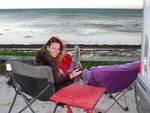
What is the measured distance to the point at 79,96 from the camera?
15.2 ft

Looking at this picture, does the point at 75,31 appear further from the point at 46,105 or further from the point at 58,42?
the point at 58,42

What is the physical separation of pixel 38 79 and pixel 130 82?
4.80 ft

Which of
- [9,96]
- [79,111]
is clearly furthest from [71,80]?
[9,96]

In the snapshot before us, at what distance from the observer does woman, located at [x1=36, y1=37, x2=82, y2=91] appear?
520 cm

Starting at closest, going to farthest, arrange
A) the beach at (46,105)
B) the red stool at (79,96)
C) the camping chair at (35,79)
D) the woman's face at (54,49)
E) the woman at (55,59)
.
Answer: the red stool at (79,96) → the camping chair at (35,79) → the woman at (55,59) → the woman's face at (54,49) → the beach at (46,105)

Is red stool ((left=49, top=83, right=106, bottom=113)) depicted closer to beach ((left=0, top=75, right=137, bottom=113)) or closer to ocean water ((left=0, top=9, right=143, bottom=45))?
beach ((left=0, top=75, right=137, bottom=113))

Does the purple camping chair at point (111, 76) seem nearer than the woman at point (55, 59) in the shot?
No

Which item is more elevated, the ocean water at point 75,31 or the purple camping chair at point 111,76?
the purple camping chair at point 111,76

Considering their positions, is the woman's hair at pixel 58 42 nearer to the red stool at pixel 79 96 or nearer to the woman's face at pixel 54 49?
the woman's face at pixel 54 49

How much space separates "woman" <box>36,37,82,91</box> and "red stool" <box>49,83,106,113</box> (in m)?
0.14

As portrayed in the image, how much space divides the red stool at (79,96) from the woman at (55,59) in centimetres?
14

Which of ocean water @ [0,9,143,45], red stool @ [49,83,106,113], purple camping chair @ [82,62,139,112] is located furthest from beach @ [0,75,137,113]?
ocean water @ [0,9,143,45]

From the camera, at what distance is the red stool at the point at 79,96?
4.35 m

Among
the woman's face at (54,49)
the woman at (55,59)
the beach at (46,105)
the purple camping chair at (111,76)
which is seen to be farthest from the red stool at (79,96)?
the beach at (46,105)
